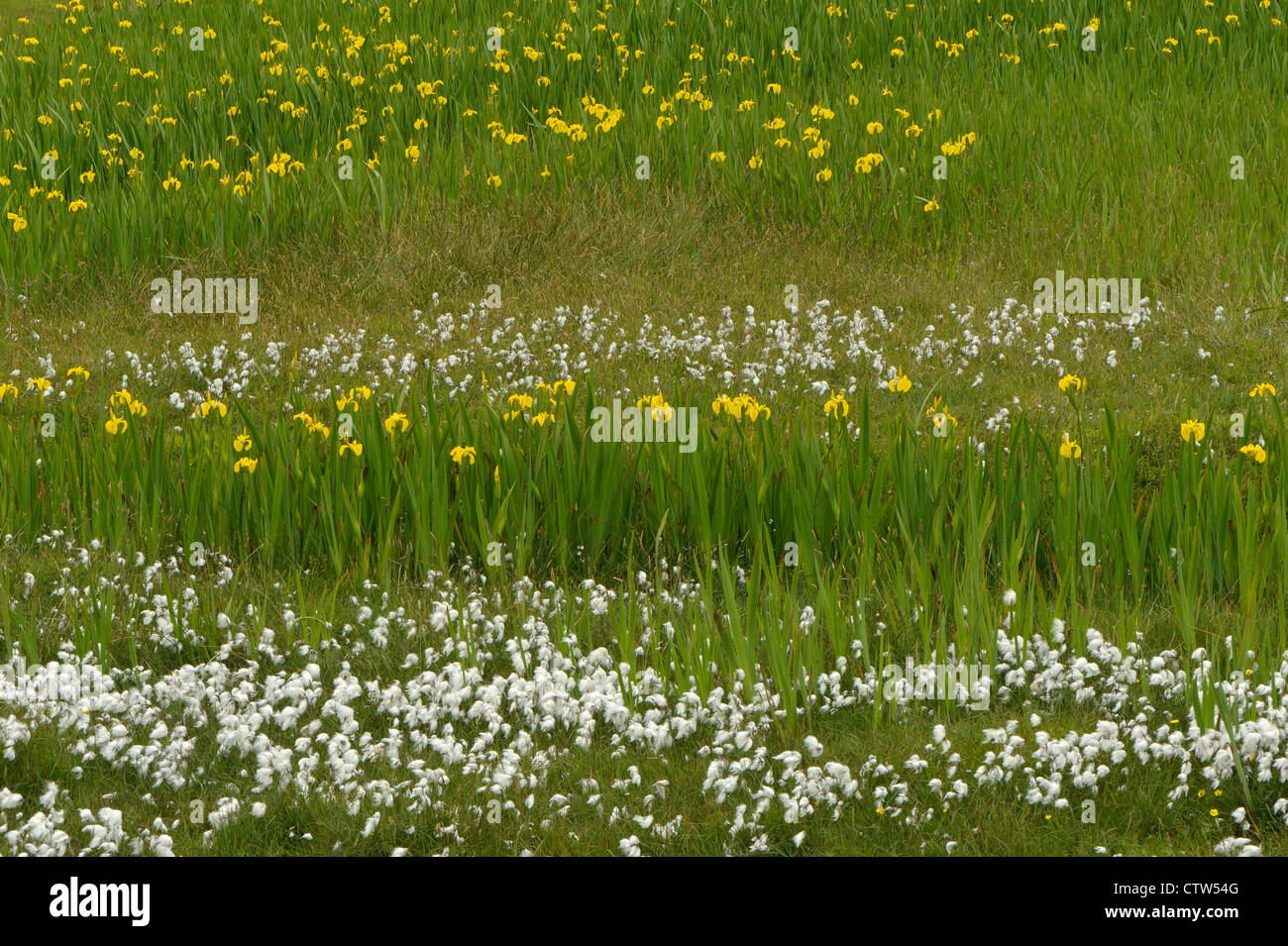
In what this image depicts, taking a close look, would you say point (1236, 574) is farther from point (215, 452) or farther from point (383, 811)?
point (215, 452)

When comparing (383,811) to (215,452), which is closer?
(383,811)

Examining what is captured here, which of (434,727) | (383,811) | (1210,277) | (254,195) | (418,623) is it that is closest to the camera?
(383,811)

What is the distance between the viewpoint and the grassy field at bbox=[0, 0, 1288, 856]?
3746 millimetres

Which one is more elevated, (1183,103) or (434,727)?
(1183,103)

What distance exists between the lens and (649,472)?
549 cm

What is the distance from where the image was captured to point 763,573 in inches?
204

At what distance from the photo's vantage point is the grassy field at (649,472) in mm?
3746

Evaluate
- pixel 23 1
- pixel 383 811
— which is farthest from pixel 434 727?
pixel 23 1

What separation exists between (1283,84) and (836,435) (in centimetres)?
843

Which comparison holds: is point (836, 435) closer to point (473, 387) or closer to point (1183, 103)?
point (473, 387)

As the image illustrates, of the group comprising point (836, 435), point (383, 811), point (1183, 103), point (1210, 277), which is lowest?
point (383, 811)

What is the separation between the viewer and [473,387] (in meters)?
7.87
